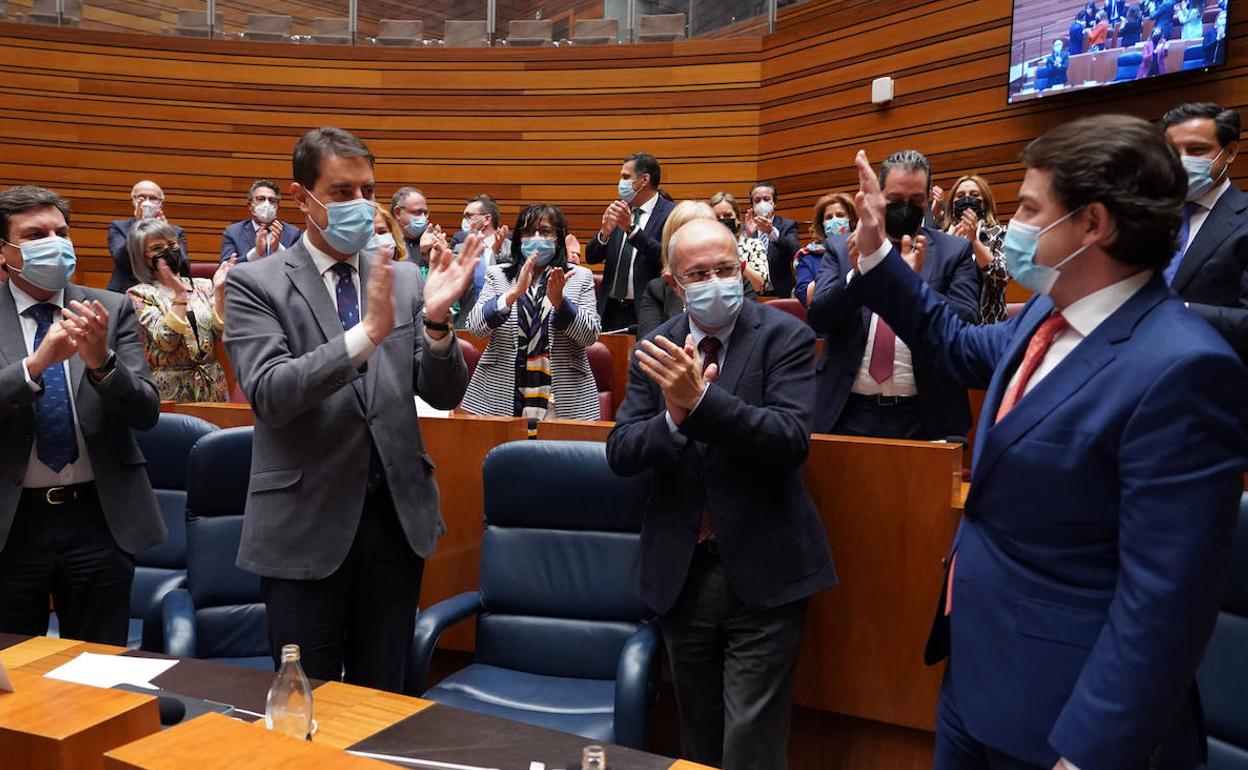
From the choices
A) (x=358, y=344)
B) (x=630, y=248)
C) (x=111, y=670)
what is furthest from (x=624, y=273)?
(x=111, y=670)

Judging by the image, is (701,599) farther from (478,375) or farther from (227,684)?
(478,375)

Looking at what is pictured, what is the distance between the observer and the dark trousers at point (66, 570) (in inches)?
76.0

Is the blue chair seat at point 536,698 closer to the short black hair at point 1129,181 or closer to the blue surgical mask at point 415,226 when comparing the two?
the short black hair at point 1129,181

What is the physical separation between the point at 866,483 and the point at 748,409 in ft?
1.41

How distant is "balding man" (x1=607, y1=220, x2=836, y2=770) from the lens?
5.72ft

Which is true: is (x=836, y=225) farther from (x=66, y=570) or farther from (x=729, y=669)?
(x=66, y=570)

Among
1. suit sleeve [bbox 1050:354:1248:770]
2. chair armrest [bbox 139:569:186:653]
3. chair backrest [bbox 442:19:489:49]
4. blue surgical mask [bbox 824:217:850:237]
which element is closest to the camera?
suit sleeve [bbox 1050:354:1248:770]

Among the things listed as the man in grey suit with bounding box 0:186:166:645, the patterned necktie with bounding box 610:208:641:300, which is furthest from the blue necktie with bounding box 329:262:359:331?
the patterned necktie with bounding box 610:208:641:300

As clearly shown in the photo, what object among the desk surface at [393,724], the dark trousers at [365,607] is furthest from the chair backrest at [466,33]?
the desk surface at [393,724]

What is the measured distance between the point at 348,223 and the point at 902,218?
1521mm

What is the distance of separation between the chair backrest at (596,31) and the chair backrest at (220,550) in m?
5.54

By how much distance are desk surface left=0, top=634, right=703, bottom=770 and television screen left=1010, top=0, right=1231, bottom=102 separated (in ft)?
15.2

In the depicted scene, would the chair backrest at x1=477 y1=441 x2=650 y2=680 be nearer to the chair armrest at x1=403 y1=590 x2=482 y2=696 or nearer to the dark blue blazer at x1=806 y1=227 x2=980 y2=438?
the chair armrest at x1=403 y1=590 x2=482 y2=696

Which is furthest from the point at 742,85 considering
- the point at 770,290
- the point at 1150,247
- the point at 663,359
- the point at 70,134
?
the point at 1150,247
